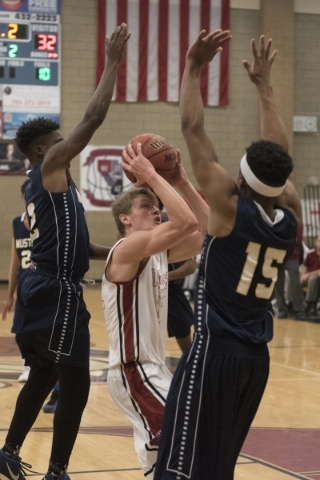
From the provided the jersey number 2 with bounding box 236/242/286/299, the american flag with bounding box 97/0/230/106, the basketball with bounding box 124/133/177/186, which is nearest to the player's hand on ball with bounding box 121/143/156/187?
the basketball with bounding box 124/133/177/186

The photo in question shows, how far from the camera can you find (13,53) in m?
16.5

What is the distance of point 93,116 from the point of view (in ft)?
13.8

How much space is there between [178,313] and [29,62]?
423 inches

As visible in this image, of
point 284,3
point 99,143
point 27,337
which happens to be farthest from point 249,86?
point 27,337

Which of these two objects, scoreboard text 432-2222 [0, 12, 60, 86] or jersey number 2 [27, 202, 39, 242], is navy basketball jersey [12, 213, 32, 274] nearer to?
jersey number 2 [27, 202, 39, 242]

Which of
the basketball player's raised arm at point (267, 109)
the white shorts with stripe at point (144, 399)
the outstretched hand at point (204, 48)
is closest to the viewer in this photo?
the outstretched hand at point (204, 48)

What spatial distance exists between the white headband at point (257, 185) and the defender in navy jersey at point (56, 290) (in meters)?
1.33

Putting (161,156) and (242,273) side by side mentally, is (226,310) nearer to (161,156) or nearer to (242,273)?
(242,273)

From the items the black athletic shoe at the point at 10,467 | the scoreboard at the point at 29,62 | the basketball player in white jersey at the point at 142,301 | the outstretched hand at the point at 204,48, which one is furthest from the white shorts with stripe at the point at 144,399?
the scoreboard at the point at 29,62

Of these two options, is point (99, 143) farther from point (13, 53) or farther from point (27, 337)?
point (27, 337)

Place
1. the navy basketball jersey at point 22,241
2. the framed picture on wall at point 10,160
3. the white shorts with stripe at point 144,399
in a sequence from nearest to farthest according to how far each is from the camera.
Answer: the white shorts with stripe at point 144,399 → the navy basketball jersey at point 22,241 → the framed picture on wall at point 10,160

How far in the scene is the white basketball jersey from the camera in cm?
374

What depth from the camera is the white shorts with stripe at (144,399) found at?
3652mm

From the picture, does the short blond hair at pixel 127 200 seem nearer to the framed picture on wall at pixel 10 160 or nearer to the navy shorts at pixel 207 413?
the navy shorts at pixel 207 413
